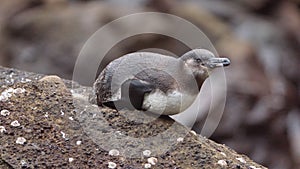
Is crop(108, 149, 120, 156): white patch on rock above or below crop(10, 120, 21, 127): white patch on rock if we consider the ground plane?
below

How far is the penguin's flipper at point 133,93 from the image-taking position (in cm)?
316

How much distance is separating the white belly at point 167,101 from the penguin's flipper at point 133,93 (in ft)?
0.10

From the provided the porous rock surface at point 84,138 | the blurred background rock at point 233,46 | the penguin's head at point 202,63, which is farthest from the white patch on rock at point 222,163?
the blurred background rock at point 233,46

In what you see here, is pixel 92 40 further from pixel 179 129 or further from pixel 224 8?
pixel 179 129

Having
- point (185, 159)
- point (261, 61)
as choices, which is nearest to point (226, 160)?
point (185, 159)

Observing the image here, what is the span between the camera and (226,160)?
3240 mm

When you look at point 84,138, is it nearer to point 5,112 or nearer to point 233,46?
point 5,112

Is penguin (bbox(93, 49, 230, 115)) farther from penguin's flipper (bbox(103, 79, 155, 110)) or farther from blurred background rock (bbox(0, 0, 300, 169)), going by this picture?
blurred background rock (bbox(0, 0, 300, 169))

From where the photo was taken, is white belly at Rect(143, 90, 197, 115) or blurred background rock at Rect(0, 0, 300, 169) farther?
blurred background rock at Rect(0, 0, 300, 169)

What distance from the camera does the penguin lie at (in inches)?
125

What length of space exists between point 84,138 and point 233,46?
6076 mm

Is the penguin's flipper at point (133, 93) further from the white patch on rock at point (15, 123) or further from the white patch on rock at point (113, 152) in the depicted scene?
the white patch on rock at point (15, 123)

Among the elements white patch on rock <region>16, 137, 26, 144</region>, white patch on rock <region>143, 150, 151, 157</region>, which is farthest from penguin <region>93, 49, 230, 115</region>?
white patch on rock <region>16, 137, 26, 144</region>

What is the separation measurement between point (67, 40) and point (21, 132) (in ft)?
18.9
